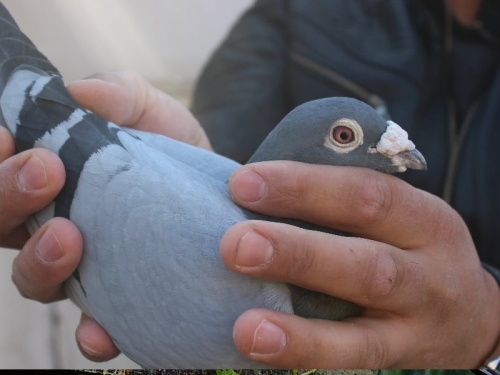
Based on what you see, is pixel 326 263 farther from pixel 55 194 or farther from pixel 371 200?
pixel 55 194

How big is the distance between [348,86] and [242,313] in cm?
33

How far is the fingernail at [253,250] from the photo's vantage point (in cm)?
53

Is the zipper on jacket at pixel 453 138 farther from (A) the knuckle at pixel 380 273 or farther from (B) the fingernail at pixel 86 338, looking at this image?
(B) the fingernail at pixel 86 338

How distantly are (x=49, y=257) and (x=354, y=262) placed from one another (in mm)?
328

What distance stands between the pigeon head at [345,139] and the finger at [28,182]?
0.24 m

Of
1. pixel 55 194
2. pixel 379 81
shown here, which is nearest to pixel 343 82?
pixel 379 81

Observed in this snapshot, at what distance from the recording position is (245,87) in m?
0.73

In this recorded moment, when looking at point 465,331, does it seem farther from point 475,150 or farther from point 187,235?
point 187,235

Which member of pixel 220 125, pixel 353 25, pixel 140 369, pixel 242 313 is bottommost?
pixel 140 369

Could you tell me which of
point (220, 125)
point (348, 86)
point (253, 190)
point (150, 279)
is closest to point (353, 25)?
point (348, 86)

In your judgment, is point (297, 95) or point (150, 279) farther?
point (297, 95)

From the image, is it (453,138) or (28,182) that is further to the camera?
(453,138)

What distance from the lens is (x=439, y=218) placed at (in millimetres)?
638

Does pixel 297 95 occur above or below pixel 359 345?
above
